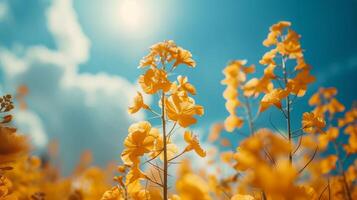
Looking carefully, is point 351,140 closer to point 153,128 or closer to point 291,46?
point 291,46

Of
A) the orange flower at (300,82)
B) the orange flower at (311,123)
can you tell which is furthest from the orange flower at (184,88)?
the orange flower at (311,123)

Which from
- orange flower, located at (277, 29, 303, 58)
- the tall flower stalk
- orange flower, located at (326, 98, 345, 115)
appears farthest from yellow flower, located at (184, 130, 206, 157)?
orange flower, located at (326, 98, 345, 115)

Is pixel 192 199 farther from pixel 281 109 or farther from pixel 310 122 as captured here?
pixel 310 122

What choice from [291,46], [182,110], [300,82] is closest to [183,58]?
[182,110]

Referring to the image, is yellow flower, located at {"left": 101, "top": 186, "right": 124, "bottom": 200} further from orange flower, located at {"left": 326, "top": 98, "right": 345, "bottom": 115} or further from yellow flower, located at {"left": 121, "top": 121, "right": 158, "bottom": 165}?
orange flower, located at {"left": 326, "top": 98, "right": 345, "bottom": 115}

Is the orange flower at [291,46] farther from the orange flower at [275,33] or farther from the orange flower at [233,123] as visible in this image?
the orange flower at [233,123]

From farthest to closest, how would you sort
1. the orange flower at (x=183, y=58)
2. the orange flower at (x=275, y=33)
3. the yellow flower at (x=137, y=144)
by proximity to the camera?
the orange flower at (x=275, y=33) → the orange flower at (x=183, y=58) → the yellow flower at (x=137, y=144)

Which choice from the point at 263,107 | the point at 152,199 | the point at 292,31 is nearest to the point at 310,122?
the point at 263,107
